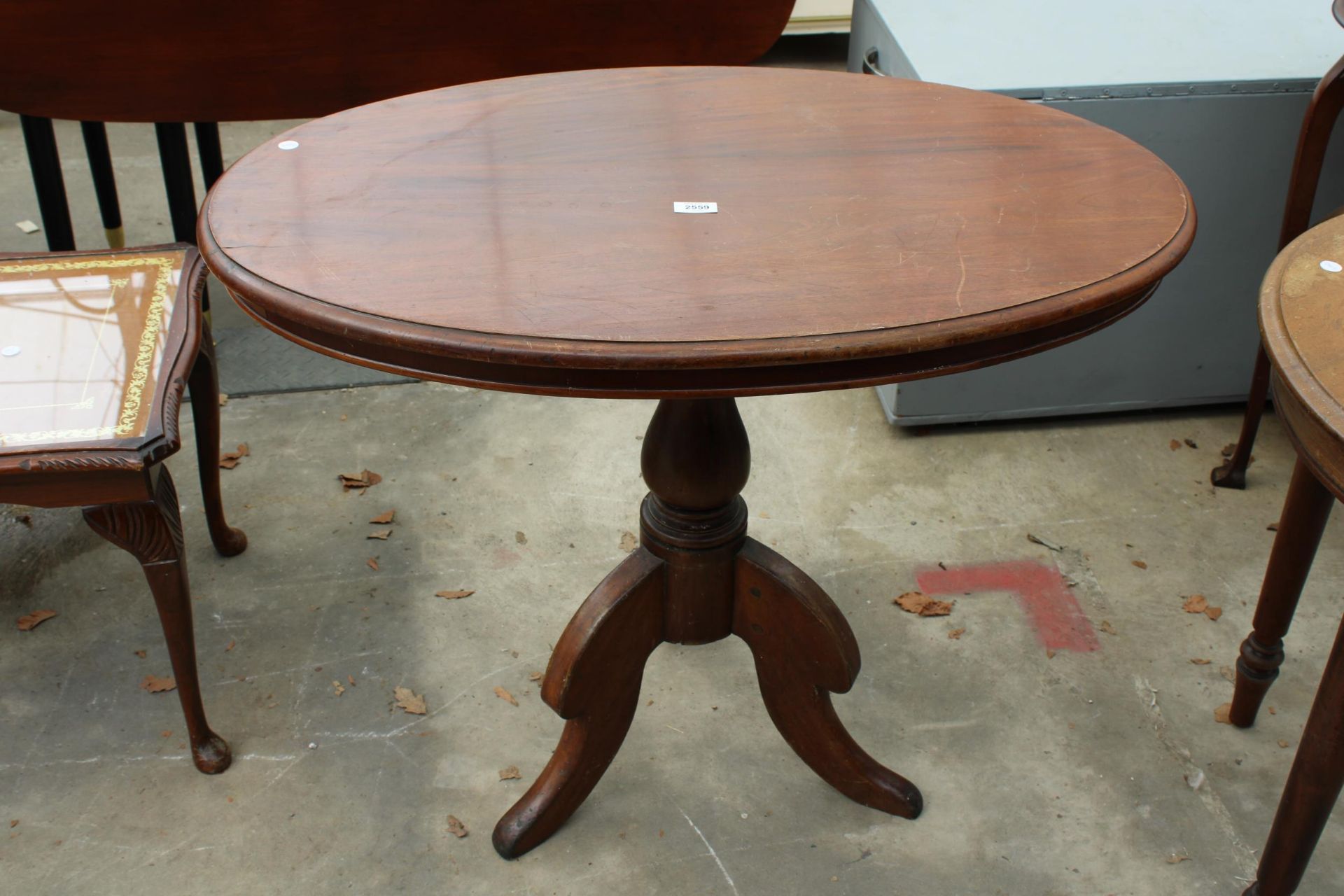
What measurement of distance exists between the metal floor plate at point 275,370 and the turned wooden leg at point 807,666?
1402 mm

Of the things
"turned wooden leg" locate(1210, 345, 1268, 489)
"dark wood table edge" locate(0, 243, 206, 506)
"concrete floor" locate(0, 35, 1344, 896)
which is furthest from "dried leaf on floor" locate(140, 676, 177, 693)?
"turned wooden leg" locate(1210, 345, 1268, 489)

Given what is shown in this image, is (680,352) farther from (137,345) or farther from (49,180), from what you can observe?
(49,180)

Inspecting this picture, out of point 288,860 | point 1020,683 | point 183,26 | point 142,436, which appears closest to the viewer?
point 142,436

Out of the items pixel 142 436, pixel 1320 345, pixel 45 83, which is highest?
pixel 1320 345

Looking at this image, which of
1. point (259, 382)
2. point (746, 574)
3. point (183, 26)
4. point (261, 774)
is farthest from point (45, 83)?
point (746, 574)

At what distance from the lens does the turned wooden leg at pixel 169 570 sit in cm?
163

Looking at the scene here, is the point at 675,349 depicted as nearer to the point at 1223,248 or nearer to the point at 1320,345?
the point at 1320,345

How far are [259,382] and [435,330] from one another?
1.92 metres

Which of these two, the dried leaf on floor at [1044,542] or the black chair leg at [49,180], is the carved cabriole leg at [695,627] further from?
the black chair leg at [49,180]

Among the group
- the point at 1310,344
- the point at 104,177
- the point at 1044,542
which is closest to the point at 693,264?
the point at 1310,344

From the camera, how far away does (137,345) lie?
1.75 metres

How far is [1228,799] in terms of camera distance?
70.2 inches

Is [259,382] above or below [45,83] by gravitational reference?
below

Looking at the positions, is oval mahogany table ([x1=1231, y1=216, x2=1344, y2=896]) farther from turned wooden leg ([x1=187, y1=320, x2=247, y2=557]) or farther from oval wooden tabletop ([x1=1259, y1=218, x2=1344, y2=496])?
turned wooden leg ([x1=187, y1=320, x2=247, y2=557])
